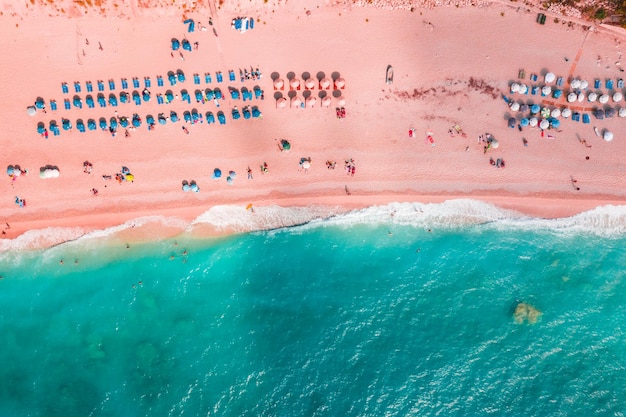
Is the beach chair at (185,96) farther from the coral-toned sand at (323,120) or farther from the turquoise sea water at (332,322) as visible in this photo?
the turquoise sea water at (332,322)

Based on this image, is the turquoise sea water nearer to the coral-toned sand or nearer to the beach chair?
the coral-toned sand

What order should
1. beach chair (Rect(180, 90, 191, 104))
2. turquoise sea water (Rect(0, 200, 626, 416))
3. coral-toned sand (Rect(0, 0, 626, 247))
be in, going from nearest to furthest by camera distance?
coral-toned sand (Rect(0, 0, 626, 247)) < beach chair (Rect(180, 90, 191, 104)) < turquoise sea water (Rect(0, 200, 626, 416))

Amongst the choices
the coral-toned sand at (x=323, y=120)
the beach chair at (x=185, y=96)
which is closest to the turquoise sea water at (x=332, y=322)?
the coral-toned sand at (x=323, y=120)

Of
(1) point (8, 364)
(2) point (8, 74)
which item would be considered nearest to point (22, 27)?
(2) point (8, 74)

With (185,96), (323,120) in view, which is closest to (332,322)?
(323,120)

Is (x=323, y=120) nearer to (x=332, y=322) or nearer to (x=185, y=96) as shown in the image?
(x=185, y=96)

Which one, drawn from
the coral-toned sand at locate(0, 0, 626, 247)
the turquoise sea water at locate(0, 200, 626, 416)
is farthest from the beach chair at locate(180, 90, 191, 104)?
the turquoise sea water at locate(0, 200, 626, 416)
